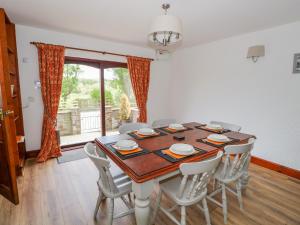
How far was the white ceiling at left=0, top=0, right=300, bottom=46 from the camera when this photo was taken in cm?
203

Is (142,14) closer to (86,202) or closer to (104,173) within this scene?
(104,173)

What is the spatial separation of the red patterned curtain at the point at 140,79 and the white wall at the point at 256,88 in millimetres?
1105

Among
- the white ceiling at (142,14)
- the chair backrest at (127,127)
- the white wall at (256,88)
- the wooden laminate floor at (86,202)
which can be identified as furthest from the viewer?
the white wall at (256,88)

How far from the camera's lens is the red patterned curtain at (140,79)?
12.8 feet

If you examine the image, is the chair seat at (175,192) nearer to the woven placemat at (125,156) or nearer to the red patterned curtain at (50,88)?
the woven placemat at (125,156)

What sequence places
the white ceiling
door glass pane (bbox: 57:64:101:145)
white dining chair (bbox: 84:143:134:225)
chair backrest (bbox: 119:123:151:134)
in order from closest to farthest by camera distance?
white dining chair (bbox: 84:143:134:225) → the white ceiling → chair backrest (bbox: 119:123:151:134) → door glass pane (bbox: 57:64:101:145)

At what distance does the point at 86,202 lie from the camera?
1998 mm

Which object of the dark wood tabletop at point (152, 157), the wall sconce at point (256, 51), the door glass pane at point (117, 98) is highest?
the wall sconce at point (256, 51)

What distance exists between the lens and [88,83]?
11.9 ft

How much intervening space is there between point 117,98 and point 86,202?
2.51 m

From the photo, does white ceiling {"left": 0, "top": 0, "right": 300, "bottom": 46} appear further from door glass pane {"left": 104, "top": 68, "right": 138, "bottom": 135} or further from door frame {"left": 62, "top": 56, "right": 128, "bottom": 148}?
door glass pane {"left": 104, "top": 68, "right": 138, "bottom": 135}

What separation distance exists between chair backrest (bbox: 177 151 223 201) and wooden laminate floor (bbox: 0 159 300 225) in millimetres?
536

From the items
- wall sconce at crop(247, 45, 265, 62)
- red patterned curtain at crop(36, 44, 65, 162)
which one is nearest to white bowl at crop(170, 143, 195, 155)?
wall sconce at crop(247, 45, 265, 62)

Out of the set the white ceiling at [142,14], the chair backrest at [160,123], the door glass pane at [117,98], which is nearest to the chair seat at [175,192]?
the chair backrest at [160,123]
